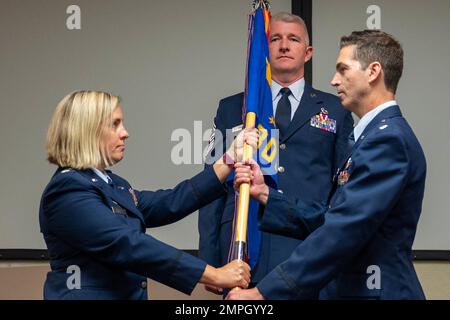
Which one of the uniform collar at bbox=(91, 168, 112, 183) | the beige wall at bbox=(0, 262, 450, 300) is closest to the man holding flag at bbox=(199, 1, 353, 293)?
the uniform collar at bbox=(91, 168, 112, 183)

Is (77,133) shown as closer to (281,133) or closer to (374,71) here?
(374,71)

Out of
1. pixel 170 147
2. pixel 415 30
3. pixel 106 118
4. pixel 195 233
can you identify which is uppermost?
pixel 415 30

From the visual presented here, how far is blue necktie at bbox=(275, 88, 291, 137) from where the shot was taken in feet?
10.9

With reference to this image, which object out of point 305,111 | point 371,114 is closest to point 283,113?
point 305,111

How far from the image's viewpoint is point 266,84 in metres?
3.26

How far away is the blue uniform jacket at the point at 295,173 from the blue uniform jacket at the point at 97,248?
738 millimetres

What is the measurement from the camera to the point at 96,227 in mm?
2385

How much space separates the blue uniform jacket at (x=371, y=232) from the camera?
2.32m

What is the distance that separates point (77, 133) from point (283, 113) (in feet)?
3.56

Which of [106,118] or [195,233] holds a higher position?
[106,118]

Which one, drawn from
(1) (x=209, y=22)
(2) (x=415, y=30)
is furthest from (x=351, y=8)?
(1) (x=209, y=22)


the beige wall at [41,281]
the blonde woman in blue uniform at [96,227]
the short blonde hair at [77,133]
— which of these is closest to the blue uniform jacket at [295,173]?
the blonde woman in blue uniform at [96,227]
